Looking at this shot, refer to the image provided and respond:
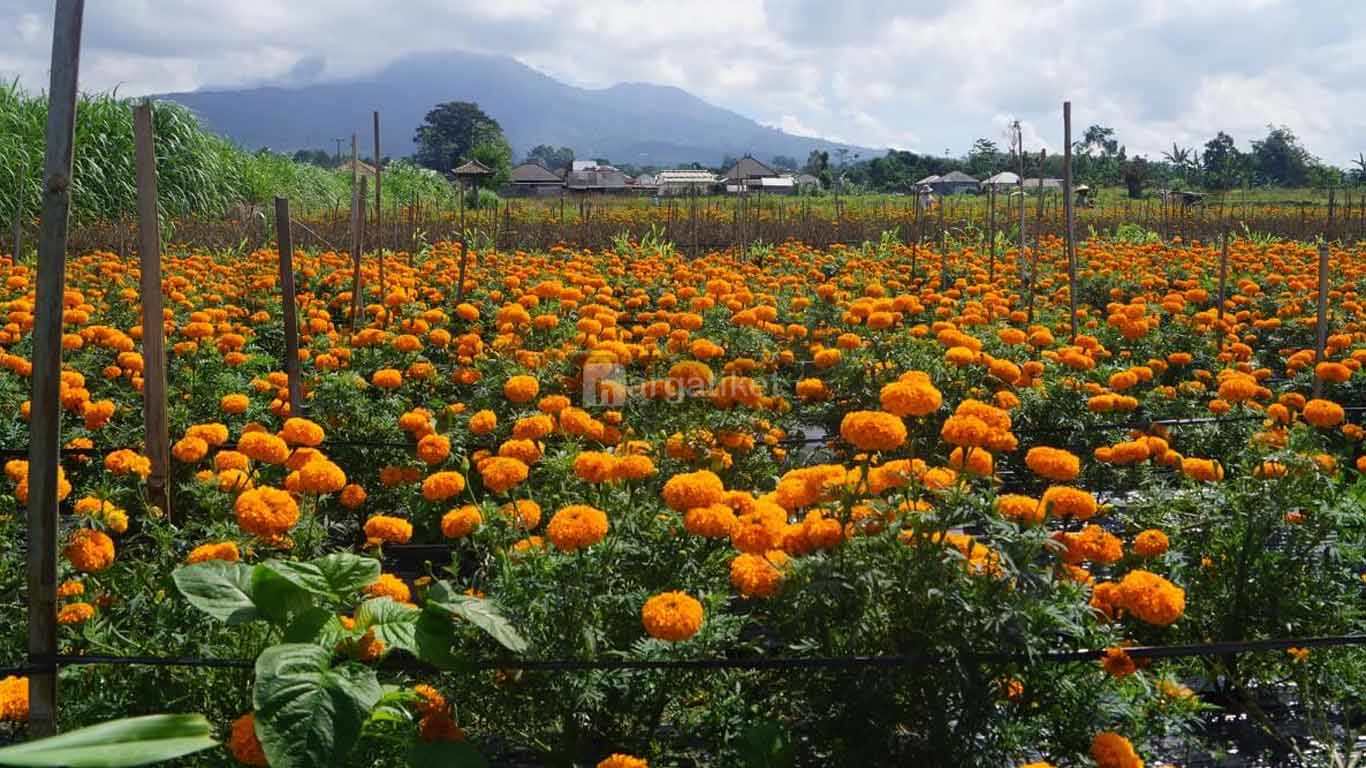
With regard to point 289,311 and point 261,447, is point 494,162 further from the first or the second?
point 261,447

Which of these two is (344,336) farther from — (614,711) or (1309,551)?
(1309,551)

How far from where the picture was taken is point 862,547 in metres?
2.30

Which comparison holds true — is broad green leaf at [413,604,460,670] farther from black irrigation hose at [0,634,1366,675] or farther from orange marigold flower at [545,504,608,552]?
orange marigold flower at [545,504,608,552]

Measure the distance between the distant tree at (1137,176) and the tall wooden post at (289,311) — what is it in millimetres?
39079

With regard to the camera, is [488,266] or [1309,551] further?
[488,266]

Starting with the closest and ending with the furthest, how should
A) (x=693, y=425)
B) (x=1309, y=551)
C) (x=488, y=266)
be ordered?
(x=1309, y=551) → (x=693, y=425) → (x=488, y=266)

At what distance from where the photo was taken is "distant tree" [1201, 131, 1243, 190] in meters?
44.2

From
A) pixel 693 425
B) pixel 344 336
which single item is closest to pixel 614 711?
pixel 693 425

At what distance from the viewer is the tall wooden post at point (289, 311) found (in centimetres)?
440

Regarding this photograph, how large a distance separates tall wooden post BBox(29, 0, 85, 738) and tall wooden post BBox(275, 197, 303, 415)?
235 cm

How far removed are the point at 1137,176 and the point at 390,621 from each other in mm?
44112

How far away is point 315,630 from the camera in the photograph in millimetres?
2143

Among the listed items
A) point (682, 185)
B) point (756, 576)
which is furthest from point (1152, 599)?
point (682, 185)

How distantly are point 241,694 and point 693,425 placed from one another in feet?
7.05
